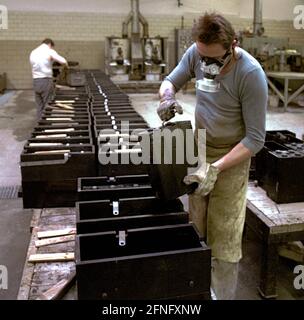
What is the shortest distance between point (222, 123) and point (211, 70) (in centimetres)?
24

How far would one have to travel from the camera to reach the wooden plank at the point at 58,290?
1.37 m

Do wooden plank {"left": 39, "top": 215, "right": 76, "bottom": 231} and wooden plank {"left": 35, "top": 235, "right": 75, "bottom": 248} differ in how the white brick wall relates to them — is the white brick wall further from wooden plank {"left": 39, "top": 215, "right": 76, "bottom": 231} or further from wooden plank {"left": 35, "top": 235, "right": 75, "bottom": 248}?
wooden plank {"left": 35, "top": 235, "right": 75, "bottom": 248}

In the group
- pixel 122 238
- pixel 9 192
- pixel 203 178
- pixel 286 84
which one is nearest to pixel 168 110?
pixel 203 178

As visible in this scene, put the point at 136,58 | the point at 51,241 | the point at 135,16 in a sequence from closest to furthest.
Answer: the point at 51,241 → the point at 136,58 → the point at 135,16

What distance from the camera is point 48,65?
5875 millimetres

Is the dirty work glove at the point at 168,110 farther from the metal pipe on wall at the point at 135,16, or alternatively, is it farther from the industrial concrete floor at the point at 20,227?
the metal pipe on wall at the point at 135,16

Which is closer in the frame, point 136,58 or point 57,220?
point 57,220

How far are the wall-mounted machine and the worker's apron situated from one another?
283 inches

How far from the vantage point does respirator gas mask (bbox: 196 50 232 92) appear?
155 cm

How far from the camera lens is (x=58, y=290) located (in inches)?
55.0

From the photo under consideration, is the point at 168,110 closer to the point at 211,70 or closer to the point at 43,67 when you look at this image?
the point at 211,70

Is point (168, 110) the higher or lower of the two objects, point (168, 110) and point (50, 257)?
the higher

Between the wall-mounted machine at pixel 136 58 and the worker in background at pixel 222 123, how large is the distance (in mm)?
7049

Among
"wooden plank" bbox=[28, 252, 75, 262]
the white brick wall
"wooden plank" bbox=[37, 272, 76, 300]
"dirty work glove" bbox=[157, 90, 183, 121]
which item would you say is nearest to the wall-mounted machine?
the white brick wall
